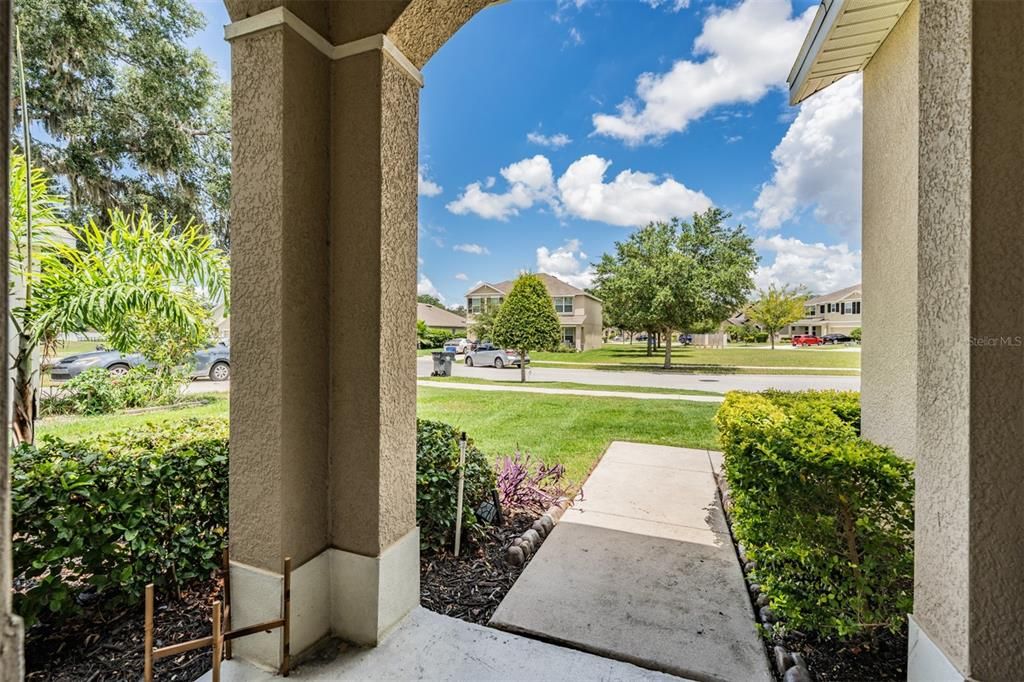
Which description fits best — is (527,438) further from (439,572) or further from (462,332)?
(462,332)

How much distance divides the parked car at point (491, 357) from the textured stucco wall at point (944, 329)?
18757 mm

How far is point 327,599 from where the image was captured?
7.38ft

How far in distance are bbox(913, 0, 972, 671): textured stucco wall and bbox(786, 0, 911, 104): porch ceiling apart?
5.45ft

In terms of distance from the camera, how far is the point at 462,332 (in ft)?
154

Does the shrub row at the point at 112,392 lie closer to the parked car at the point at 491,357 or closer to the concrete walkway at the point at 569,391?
the concrete walkway at the point at 569,391

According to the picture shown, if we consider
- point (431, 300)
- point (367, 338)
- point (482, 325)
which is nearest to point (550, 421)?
point (367, 338)

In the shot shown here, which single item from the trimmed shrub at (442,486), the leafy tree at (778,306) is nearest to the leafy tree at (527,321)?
the trimmed shrub at (442,486)

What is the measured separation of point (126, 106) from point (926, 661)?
15.4m

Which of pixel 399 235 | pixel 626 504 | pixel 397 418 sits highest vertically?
pixel 399 235

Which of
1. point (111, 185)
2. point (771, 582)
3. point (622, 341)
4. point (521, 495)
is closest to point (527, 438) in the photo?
point (521, 495)

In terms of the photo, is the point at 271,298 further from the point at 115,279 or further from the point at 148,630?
the point at 115,279

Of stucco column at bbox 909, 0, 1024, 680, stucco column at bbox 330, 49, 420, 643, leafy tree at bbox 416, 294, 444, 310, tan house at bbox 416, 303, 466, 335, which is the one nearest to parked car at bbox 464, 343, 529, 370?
stucco column at bbox 330, 49, 420, 643

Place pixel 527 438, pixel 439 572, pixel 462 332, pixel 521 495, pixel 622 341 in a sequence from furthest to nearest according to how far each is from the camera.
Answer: pixel 622 341
pixel 462 332
pixel 527 438
pixel 521 495
pixel 439 572

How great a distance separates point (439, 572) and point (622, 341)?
1958 inches
